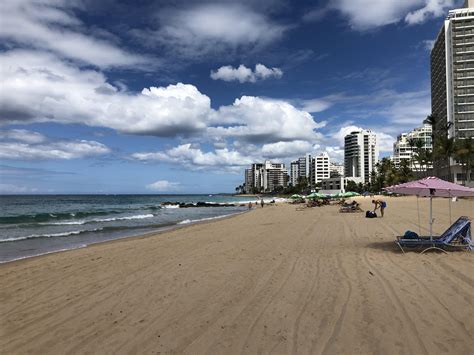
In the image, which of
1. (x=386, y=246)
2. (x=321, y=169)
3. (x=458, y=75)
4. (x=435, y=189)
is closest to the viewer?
(x=435, y=189)

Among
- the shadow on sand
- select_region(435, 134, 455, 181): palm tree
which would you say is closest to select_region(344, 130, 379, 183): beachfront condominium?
select_region(435, 134, 455, 181): palm tree

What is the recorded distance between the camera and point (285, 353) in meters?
4.16

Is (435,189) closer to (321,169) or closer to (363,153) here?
(363,153)

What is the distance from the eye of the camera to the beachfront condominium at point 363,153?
181375 millimetres

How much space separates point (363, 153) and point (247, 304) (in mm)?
186936

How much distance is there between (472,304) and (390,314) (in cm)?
140

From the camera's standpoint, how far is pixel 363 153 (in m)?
182

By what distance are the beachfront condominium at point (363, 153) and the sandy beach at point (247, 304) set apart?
179898mm

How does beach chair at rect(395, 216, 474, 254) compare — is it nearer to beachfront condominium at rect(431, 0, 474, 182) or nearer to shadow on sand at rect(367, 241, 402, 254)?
shadow on sand at rect(367, 241, 402, 254)

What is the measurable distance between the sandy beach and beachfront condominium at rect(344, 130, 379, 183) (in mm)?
179898

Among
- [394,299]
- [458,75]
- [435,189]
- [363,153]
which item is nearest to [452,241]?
[435,189]

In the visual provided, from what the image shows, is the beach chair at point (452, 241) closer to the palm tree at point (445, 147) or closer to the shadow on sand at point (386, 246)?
the shadow on sand at point (386, 246)

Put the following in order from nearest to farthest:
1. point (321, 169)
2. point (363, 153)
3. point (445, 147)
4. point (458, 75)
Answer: point (445, 147), point (458, 75), point (363, 153), point (321, 169)

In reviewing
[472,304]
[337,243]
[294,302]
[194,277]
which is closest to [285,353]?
[294,302]
